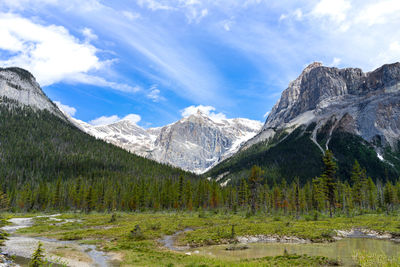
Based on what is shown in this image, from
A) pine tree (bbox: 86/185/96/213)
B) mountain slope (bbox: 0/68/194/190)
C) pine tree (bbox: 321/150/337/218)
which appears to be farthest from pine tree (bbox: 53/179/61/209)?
pine tree (bbox: 321/150/337/218)

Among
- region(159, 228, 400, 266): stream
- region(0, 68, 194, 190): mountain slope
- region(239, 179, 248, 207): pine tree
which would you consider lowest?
region(159, 228, 400, 266): stream

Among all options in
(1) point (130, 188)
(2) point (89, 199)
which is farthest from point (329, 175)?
(1) point (130, 188)

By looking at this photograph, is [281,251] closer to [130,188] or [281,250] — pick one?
[281,250]

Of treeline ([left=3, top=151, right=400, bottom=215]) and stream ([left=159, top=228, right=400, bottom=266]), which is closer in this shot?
stream ([left=159, top=228, right=400, bottom=266])

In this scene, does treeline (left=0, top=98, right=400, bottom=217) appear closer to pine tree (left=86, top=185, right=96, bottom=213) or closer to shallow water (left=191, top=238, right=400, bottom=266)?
pine tree (left=86, top=185, right=96, bottom=213)

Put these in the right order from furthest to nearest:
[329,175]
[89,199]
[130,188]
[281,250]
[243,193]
A: [130,188] → [243,193] → [89,199] → [329,175] → [281,250]

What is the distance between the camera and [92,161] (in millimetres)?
178250

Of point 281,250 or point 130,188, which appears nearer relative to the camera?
point 281,250

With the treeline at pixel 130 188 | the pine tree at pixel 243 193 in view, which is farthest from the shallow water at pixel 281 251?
the pine tree at pixel 243 193

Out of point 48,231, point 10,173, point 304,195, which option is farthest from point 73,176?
point 304,195

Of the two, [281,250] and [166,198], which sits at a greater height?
[166,198]

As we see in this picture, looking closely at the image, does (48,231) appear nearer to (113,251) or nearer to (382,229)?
(113,251)

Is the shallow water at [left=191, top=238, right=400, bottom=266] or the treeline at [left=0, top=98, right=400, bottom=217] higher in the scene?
the treeline at [left=0, top=98, right=400, bottom=217]

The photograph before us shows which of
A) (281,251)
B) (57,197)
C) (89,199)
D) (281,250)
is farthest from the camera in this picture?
(57,197)
